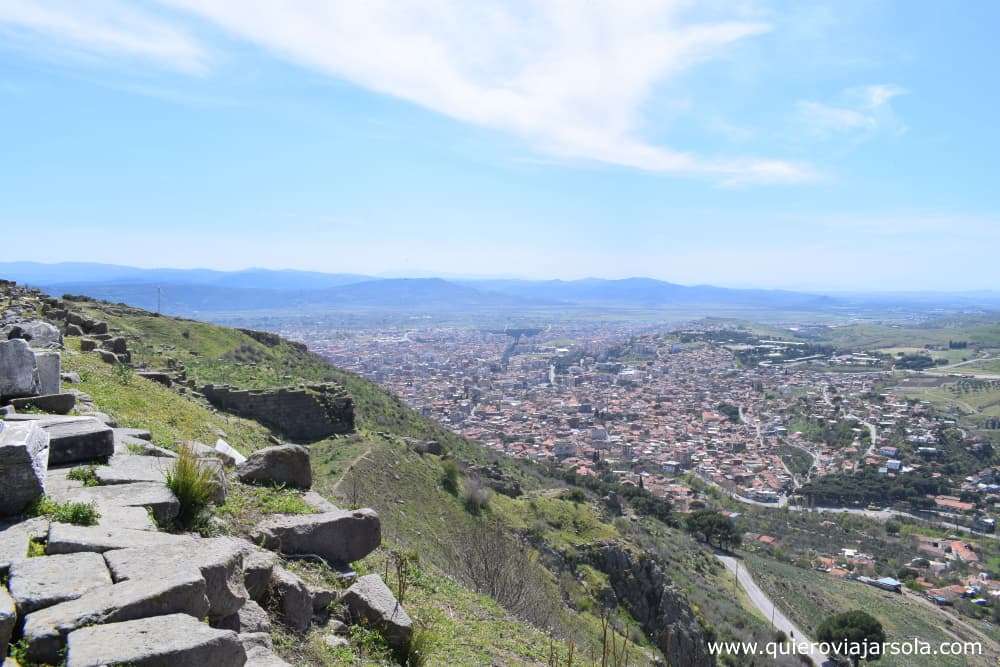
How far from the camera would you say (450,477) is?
18344 millimetres

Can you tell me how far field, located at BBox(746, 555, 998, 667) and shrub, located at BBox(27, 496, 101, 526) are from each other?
25.2 meters

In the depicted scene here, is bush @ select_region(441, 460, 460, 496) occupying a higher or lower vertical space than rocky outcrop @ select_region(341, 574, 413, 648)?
lower

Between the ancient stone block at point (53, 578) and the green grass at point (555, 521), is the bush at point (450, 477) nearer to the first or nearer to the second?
the green grass at point (555, 521)

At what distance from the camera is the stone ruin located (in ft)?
9.61

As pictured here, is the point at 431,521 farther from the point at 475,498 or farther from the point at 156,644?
the point at 156,644

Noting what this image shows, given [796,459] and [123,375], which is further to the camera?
[796,459]

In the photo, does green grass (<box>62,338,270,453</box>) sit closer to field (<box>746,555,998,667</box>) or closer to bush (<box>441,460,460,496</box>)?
bush (<box>441,460,460,496</box>)

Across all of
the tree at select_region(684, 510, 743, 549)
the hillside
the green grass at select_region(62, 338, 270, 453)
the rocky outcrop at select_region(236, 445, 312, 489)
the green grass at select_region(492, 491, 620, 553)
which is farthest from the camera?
the tree at select_region(684, 510, 743, 549)

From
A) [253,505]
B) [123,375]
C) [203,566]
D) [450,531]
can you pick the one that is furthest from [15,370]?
[450,531]

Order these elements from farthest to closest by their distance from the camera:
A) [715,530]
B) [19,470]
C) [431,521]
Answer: [715,530], [431,521], [19,470]

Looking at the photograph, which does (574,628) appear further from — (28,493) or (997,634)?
(997,634)

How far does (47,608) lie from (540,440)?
61576 millimetres

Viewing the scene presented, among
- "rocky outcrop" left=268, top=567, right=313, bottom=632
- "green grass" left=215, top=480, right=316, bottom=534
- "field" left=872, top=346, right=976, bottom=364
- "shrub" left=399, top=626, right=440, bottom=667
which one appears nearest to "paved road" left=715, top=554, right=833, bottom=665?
"shrub" left=399, top=626, right=440, bottom=667

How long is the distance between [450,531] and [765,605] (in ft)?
56.8
